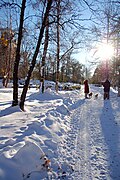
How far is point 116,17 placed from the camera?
46.6ft

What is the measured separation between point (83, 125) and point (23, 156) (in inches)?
173

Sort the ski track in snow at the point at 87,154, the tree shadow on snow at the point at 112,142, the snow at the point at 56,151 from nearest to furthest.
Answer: the snow at the point at 56,151 < the ski track in snow at the point at 87,154 < the tree shadow on snow at the point at 112,142

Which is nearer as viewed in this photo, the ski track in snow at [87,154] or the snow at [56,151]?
the snow at [56,151]

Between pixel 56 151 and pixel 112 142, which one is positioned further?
pixel 112 142

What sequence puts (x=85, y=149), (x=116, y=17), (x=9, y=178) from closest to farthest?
(x=9, y=178) < (x=85, y=149) < (x=116, y=17)

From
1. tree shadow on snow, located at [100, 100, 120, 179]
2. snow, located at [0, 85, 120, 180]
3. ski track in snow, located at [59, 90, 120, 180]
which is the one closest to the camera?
snow, located at [0, 85, 120, 180]

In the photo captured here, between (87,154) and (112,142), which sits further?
(112,142)

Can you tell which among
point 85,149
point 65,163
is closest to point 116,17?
point 85,149

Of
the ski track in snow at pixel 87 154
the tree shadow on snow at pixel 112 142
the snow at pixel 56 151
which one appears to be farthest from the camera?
the tree shadow on snow at pixel 112 142

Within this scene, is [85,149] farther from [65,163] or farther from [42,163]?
[42,163]

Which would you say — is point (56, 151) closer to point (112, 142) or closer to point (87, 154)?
point (87, 154)

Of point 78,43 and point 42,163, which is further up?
point 78,43

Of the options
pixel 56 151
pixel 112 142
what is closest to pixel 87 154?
pixel 56 151

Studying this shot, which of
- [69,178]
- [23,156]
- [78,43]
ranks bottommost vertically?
[69,178]
